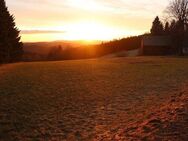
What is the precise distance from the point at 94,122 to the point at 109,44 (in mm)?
121136

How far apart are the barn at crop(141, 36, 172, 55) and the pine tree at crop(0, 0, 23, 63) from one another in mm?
37054

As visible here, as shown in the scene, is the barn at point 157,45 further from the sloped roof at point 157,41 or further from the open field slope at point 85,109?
the open field slope at point 85,109

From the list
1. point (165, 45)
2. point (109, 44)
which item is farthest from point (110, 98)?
point (109, 44)

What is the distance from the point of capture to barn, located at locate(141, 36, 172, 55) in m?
90.4

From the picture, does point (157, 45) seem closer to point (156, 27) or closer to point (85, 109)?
point (156, 27)

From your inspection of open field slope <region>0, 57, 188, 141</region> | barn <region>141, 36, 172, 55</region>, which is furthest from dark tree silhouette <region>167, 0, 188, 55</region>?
open field slope <region>0, 57, 188, 141</region>

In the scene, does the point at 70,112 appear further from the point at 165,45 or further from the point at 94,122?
the point at 165,45

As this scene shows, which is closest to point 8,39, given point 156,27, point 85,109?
point 85,109

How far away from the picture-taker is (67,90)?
1014 inches

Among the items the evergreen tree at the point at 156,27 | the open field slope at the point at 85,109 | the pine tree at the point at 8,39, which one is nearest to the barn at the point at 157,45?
the evergreen tree at the point at 156,27

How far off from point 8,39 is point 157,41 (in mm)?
44297

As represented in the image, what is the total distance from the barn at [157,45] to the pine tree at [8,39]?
37054mm

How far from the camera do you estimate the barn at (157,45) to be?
9044 cm

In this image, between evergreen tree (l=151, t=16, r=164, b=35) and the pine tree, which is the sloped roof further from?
the pine tree
